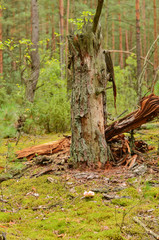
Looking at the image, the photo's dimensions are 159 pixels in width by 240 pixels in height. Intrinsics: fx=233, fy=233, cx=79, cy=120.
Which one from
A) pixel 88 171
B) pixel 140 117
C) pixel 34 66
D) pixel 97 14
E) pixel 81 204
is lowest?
pixel 81 204

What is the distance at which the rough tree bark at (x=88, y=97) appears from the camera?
409cm

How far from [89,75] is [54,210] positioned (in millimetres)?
2372

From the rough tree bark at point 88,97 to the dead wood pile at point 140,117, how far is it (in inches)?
11.4

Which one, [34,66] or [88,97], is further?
[34,66]

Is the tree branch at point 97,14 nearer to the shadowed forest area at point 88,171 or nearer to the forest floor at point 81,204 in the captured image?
the shadowed forest area at point 88,171

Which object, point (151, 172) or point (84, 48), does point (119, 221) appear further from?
point (84, 48)

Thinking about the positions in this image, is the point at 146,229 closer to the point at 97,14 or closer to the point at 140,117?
the point at 140,117

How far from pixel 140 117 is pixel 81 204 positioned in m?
2.02

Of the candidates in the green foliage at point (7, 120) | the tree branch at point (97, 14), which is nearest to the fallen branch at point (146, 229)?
the green foliage at point (7, 120)

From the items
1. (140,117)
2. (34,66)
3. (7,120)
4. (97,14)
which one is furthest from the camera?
(34,66)

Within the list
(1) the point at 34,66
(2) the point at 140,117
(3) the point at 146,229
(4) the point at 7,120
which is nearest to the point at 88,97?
(2) the point at 140,117

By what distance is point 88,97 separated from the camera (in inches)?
162

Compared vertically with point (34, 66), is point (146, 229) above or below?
below

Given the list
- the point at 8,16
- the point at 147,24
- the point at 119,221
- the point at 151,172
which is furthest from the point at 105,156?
the point at 147,24
